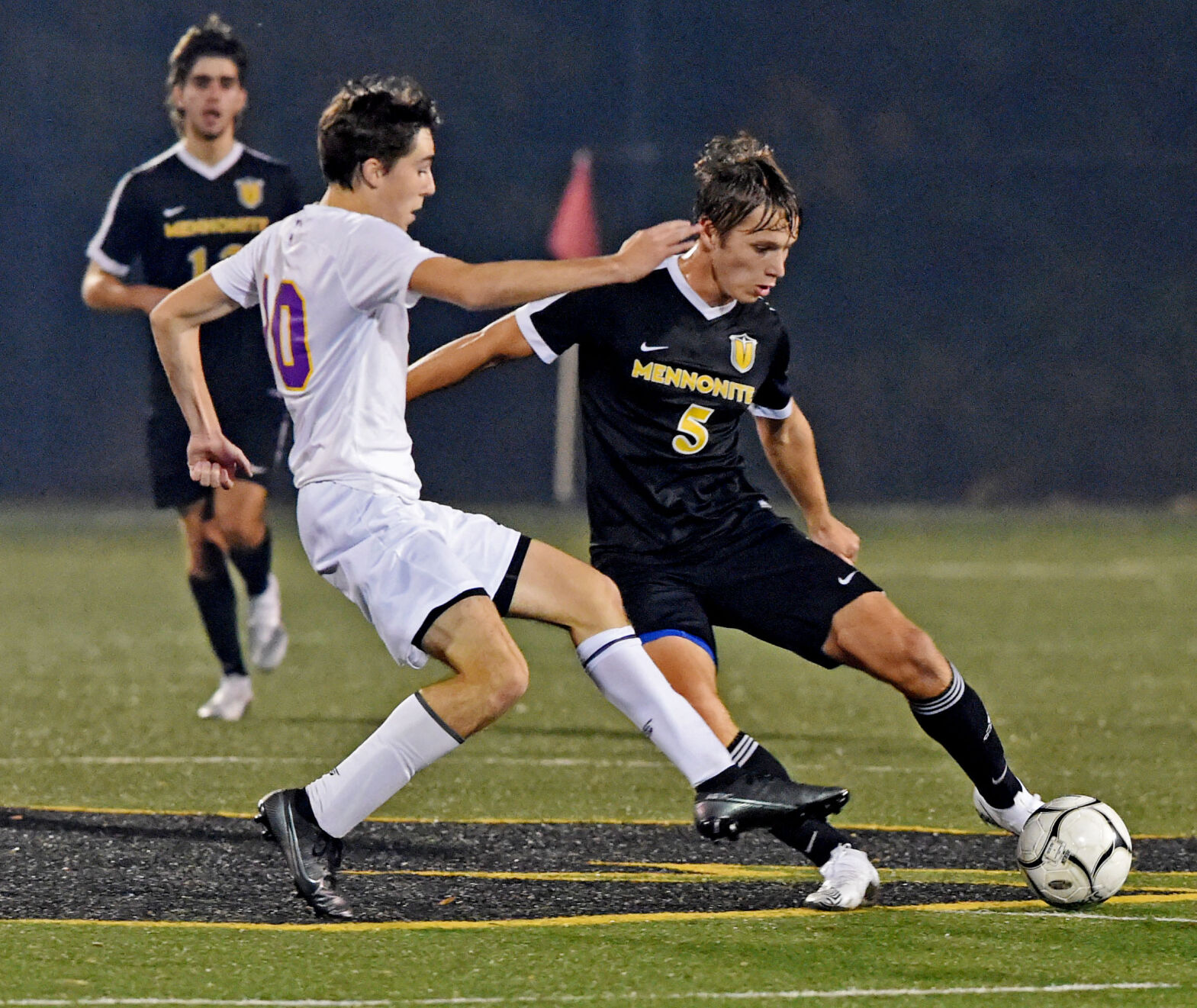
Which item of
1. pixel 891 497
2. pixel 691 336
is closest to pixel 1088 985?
pixel 691 336

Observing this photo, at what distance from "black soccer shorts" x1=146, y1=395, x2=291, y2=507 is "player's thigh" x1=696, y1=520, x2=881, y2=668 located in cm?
327

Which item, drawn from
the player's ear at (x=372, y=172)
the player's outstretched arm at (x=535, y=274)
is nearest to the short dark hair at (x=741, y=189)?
the player's outstretched arm at (x=535, y=274)

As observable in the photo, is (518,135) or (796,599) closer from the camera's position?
(796,599)

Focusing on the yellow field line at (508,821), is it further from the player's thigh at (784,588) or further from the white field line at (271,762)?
the player's thigh at (784,588)

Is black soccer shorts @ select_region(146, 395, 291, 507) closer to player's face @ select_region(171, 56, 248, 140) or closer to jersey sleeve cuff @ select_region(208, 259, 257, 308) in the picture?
player's face @ select_region(171, 56, 248, 140)

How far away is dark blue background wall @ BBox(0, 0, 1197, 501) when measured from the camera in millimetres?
19266

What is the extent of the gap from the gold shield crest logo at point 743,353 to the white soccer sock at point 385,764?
132cm

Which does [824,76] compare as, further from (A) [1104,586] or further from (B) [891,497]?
(A) [1104,586]

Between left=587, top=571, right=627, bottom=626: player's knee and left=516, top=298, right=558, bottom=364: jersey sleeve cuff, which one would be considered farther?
left=516, top=298, right=558, bottom=364: jersey sleeve cuff

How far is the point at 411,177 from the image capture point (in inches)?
185

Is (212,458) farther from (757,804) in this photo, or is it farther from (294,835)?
(757,804)

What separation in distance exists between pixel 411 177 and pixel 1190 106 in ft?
55.6

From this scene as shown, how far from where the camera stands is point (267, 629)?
8.48m

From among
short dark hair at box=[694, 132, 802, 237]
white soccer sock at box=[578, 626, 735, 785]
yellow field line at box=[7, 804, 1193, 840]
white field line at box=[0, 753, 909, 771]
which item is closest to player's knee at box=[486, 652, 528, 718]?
white soccer sock at box=[578, 626, 735, 785]
